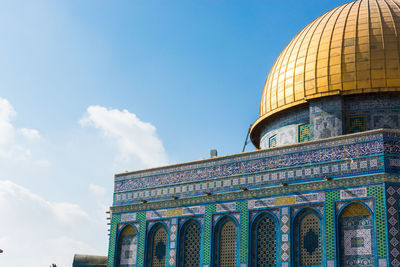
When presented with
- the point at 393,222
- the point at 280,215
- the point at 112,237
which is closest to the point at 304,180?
the point at 280,215

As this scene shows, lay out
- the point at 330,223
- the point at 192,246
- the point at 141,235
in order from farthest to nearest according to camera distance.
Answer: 1. the point at 141,235
2. the point at 192,246
3. the point at 330,223

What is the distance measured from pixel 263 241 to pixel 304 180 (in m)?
2.14

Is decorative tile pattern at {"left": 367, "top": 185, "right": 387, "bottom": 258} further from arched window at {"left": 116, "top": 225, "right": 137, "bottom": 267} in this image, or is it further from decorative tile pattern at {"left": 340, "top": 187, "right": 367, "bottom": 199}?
arched window at {"left": 116, "top": 225, "right": 137, "bottom": 267}

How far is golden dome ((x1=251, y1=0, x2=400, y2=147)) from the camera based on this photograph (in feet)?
57.3

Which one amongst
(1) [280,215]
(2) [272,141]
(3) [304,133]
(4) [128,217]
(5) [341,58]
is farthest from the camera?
(2) [272,141]

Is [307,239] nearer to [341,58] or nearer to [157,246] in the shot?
[157,246]

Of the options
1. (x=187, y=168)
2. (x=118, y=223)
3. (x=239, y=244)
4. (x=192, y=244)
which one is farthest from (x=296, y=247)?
(x=118, y=223)

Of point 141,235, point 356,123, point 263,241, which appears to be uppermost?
point 356,123

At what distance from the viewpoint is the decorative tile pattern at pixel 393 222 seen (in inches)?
526

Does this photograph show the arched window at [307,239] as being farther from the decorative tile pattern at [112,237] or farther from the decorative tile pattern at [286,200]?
the decorative tile pattern at [112,237]

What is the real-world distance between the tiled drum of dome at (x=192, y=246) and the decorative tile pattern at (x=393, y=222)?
604 centimetres

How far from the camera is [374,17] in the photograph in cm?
1859

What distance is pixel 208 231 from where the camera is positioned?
16.9 metres

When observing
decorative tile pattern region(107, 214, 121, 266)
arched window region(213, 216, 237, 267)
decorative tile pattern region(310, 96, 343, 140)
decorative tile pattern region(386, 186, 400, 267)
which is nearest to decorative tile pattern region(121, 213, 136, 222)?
decorative tile pattern region(107, 214, 121, 266)
